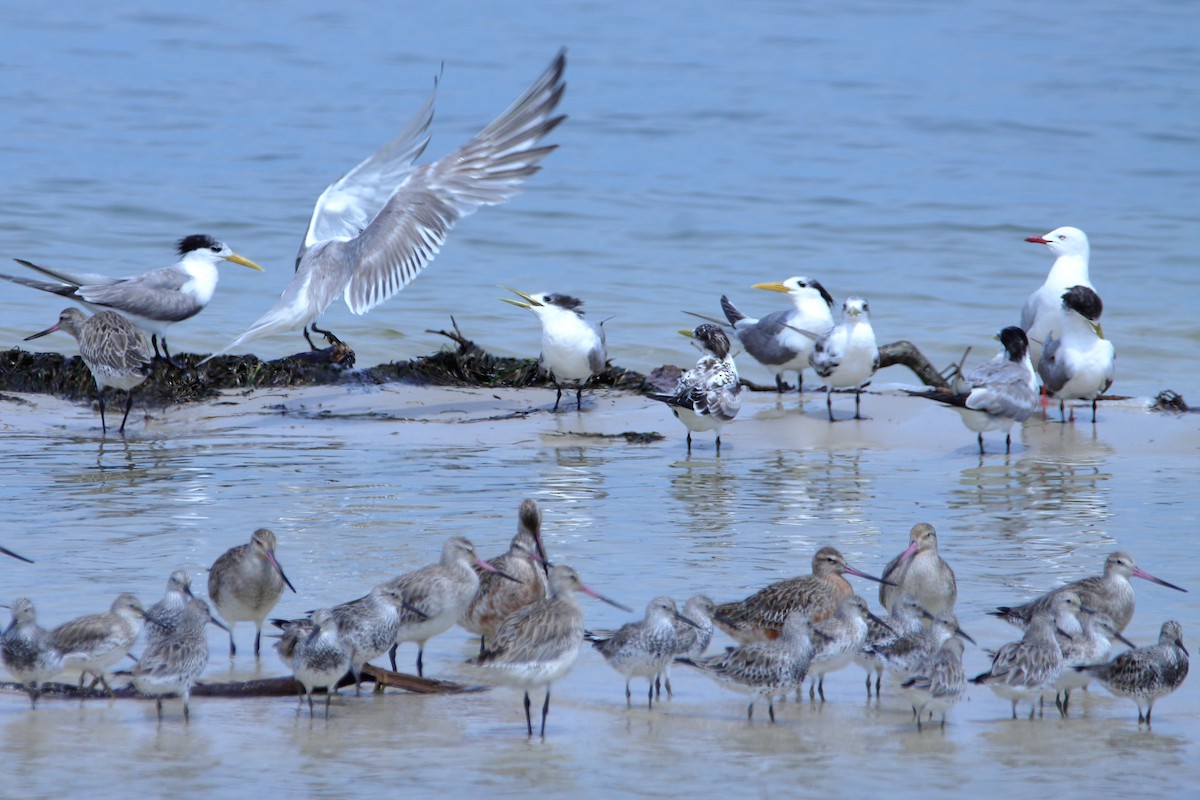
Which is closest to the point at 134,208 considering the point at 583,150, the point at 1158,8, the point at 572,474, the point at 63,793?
the point at 583,150

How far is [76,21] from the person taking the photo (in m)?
34.1

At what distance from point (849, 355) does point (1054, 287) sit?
244cm

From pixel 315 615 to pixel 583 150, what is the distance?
19.7m

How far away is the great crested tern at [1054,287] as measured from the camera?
42.4 feet

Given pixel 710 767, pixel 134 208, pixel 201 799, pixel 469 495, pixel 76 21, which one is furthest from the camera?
pixel 76 21

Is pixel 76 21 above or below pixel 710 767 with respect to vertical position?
above

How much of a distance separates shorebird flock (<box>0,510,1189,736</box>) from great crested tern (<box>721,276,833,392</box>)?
5867 millimetres

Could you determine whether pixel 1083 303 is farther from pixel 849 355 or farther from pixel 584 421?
pixel 584 421

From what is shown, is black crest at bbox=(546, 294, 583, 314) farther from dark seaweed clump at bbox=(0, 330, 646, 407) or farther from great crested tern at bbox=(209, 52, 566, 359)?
great crested tern at bbox=(209, 52, 566, 359)

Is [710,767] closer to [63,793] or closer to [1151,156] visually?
[63,793]

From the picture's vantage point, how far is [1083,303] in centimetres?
1180

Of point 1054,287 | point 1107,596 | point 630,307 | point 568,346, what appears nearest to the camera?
point 1107,596

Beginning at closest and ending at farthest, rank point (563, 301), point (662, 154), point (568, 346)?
point (568, 346) → point (563, 301) → point (662, 154)

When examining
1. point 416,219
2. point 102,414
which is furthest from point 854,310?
point 102,414
